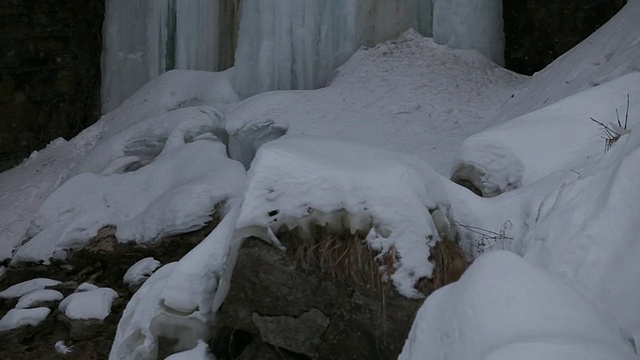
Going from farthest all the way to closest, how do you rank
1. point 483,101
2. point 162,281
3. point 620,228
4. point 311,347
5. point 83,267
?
point 483,101, point 83,267, point 162,281, point 311,347, point 620,228

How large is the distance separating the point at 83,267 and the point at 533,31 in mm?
3906

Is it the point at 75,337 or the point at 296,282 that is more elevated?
the point at 296,282

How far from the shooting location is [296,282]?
3.67 m

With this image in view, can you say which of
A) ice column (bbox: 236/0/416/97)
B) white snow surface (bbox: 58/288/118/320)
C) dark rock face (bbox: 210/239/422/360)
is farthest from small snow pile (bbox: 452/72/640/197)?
ice column (bbox: 236/0/416/97)

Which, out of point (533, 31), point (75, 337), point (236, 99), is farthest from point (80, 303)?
point (533, 31)

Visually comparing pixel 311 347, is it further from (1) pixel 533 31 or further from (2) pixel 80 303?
(1) pixel 533 31

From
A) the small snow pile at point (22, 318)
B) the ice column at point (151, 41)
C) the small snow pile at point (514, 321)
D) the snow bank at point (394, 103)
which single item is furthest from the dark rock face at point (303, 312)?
the ice column at point (151, 41)

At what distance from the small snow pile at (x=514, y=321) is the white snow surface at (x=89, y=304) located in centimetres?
312

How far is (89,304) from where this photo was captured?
5461 millimetres

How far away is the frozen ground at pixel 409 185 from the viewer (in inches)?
99.7

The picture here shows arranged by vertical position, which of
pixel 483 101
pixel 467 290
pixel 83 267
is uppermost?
pixel 467 290

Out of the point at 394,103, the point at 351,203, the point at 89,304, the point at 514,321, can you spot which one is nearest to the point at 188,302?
the point at 351,203

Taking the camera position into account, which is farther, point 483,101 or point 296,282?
point 483,101

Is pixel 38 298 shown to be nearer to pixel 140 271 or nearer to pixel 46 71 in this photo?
pixel 140 271
